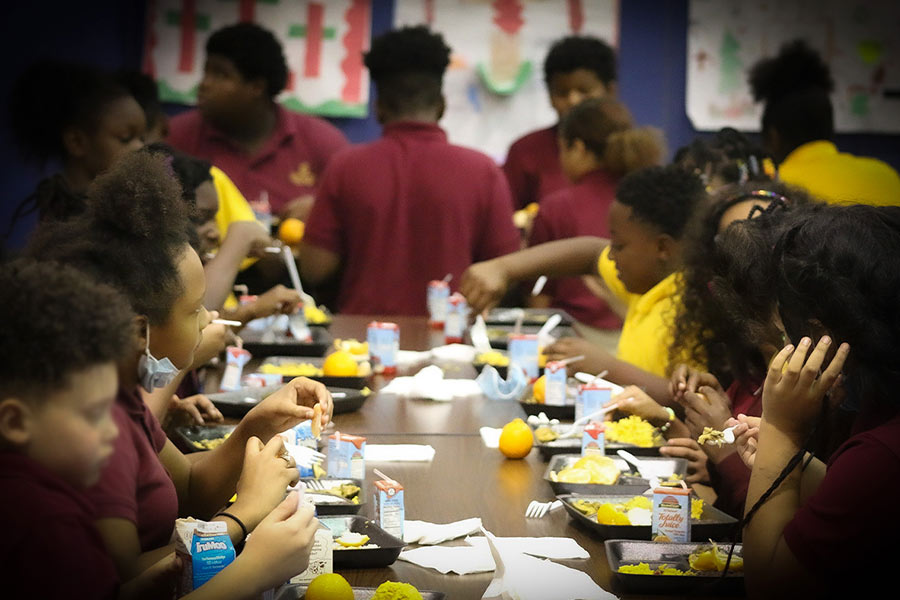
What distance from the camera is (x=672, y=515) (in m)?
2.00

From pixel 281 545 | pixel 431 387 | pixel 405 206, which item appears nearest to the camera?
pixel 281 545

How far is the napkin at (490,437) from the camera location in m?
2.76

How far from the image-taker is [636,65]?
804cm

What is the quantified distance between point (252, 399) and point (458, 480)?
32.6 inches

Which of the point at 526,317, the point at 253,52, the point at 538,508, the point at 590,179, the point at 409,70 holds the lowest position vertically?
the point at 526,317

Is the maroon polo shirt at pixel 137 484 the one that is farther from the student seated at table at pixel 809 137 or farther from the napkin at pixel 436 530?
the student seated at table at pixel 809 137

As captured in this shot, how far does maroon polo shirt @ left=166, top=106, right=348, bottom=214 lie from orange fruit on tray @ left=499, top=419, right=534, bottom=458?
343cm

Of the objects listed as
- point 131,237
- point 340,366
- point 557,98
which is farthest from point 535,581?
point 557,98

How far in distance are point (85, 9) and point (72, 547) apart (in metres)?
6.77

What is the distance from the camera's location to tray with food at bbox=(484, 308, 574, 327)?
4715 mm

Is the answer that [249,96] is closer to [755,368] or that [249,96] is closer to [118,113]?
[118,113]

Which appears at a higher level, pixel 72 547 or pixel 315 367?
pixel 72 547

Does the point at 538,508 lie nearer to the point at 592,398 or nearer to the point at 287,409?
the point at 287,409

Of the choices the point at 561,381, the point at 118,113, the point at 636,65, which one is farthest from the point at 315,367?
the point at 636,65
